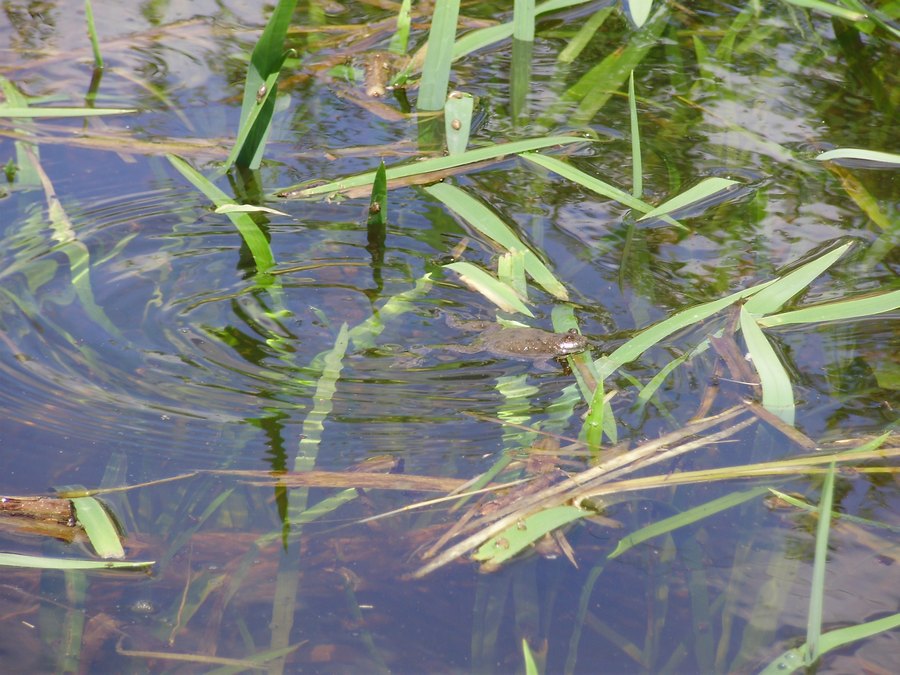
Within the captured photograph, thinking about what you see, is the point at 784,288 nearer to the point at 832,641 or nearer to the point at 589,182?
the point at 589,182

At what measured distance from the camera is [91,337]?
3.03 meters

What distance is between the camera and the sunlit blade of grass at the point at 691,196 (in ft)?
11.5

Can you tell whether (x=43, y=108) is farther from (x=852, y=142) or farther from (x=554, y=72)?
(x=852, y=142)

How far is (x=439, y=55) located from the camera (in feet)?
13.7

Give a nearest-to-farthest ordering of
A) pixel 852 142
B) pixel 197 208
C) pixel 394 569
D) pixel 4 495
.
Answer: pixel 394 569, pixel 4 495, pixel 197 208, pixel 852 142

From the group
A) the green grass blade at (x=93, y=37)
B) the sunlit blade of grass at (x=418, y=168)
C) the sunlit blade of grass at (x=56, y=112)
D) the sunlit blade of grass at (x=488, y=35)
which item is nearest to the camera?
the sunlit blade of grass at (x=418, y=168)

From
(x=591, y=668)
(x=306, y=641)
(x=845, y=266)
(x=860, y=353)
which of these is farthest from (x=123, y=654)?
(x=845, y=266)

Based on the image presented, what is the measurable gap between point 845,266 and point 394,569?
6.99 feet

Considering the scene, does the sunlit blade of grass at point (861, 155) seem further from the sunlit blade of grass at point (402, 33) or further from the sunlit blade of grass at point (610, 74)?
the sunlit blade of grass at point (402, 33)

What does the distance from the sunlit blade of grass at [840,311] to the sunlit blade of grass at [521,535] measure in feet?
3.64

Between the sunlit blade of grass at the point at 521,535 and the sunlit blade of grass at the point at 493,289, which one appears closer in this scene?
the sunlit blade of grass at the point at 521,535

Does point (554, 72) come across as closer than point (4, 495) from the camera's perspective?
No

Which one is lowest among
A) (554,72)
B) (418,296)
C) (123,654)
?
(123,654)

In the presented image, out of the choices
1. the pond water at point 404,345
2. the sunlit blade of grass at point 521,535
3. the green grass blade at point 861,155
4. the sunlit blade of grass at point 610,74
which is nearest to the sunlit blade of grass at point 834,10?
the pond water at point 404,345
